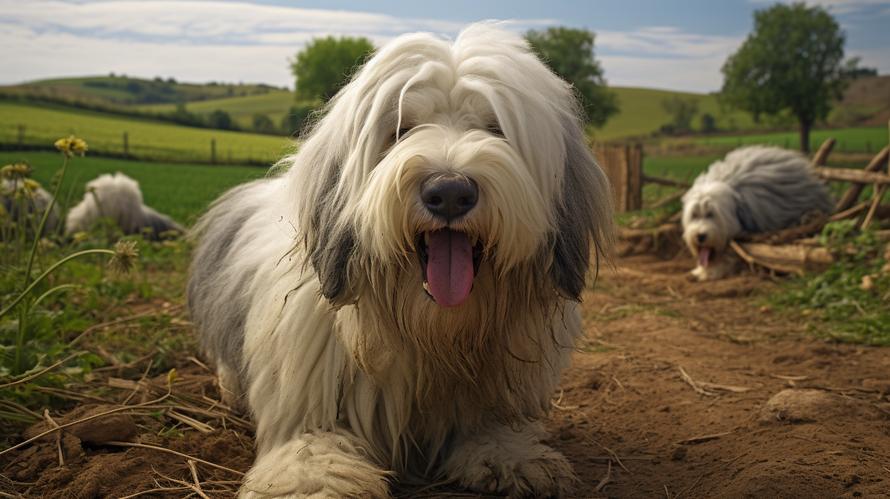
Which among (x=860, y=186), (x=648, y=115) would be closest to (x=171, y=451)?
(x=860, y=186)

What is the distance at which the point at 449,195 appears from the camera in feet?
8.01

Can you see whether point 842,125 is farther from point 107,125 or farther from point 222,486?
point 222,486

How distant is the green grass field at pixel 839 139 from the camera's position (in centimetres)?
2223

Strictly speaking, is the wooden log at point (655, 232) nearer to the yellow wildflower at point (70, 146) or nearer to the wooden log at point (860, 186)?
the wooden log at point (860, 186)

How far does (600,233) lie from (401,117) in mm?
911

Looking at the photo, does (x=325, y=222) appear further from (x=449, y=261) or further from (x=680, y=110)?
(x=680, y=110)

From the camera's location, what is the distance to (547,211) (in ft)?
9.11

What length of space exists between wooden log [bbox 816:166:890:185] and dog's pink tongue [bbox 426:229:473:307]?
7883mm

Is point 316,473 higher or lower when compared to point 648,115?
lower

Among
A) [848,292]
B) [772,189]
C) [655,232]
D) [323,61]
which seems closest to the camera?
[848,292]

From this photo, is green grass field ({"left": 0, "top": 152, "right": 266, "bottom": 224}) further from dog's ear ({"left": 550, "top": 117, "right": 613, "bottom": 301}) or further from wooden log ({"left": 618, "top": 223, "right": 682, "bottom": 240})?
dog's ear ({"left": 550, "top": 117, "right": 613, "bottom": 301})

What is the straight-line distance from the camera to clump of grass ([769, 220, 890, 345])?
6.10 metres

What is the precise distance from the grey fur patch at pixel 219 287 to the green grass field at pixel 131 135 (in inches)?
216

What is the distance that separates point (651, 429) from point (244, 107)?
83.9 feet
